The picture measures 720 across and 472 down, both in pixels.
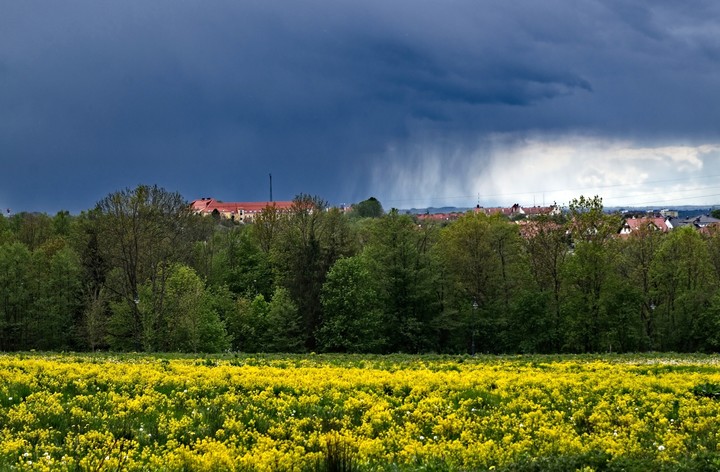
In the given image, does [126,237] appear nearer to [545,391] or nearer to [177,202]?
[177,202]

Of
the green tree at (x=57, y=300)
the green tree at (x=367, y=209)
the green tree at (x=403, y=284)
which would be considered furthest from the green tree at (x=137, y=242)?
the green tree at (x=367, y=209)

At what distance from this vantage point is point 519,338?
59.8m

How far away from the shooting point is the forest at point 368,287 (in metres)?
55.5

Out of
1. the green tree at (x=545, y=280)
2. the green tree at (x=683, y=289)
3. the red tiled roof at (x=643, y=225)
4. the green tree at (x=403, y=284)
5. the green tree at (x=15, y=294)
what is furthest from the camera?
the red tiled roof at (x=643, y=225)

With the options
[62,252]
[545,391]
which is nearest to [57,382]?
[545,391]

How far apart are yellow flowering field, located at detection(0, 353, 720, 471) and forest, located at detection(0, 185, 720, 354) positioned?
35.9 m

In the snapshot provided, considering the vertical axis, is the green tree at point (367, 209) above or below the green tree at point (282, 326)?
above

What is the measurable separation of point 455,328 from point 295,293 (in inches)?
670

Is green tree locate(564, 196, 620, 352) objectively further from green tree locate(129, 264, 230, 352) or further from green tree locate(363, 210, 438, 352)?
green tree locate(129, 264, 230, 352)

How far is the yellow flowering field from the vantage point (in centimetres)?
906

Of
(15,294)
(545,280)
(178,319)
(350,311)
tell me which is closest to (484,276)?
Result: (545,280)

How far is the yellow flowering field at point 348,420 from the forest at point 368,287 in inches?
1414

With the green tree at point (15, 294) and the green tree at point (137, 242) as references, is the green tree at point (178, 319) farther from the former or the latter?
the green tree at point (15, 294)

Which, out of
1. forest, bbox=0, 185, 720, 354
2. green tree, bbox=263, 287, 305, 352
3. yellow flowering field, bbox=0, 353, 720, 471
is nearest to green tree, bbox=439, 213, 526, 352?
forest, bbox=0, 185, 720, 354
